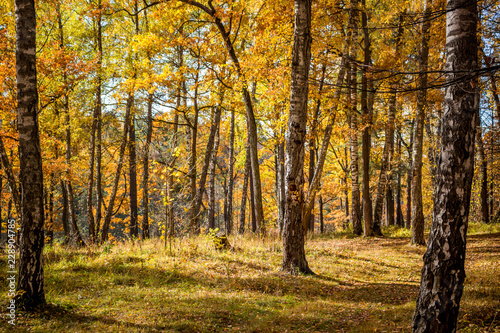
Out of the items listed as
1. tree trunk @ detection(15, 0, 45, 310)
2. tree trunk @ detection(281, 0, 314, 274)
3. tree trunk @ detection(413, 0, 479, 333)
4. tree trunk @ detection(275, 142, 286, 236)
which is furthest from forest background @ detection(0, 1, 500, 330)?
tree trunk @ detection(413, 0, 479, 333)

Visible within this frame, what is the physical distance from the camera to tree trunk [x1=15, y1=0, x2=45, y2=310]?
4.72 m

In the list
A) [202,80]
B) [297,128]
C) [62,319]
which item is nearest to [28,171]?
[62,319]

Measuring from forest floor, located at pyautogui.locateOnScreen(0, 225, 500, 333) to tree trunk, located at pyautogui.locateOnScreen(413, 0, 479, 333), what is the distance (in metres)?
0.84

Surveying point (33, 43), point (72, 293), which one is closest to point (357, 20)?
point (33, 43)

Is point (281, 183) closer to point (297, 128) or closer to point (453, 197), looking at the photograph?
point (297, 128)

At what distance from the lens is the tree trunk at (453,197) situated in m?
3.42

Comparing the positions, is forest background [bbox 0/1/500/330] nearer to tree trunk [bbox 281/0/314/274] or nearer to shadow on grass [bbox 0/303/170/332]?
tree trunk [bbox 281/0/314/274]

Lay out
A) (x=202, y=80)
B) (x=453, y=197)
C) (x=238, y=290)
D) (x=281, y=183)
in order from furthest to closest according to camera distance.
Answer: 1. (x=281, y=183)
2. (x=202, y=80)
3. (x=238, y=290)
4. (x=453, y=197)

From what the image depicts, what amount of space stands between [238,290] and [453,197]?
14.5ft

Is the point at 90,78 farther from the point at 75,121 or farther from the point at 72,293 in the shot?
the point at 72,293

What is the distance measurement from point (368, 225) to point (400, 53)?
7077mm

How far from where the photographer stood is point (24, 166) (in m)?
4.78

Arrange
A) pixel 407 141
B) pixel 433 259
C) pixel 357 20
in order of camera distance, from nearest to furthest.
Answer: pixel 433 259
pixel 357 20
pixel 407 141

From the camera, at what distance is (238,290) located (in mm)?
6410
